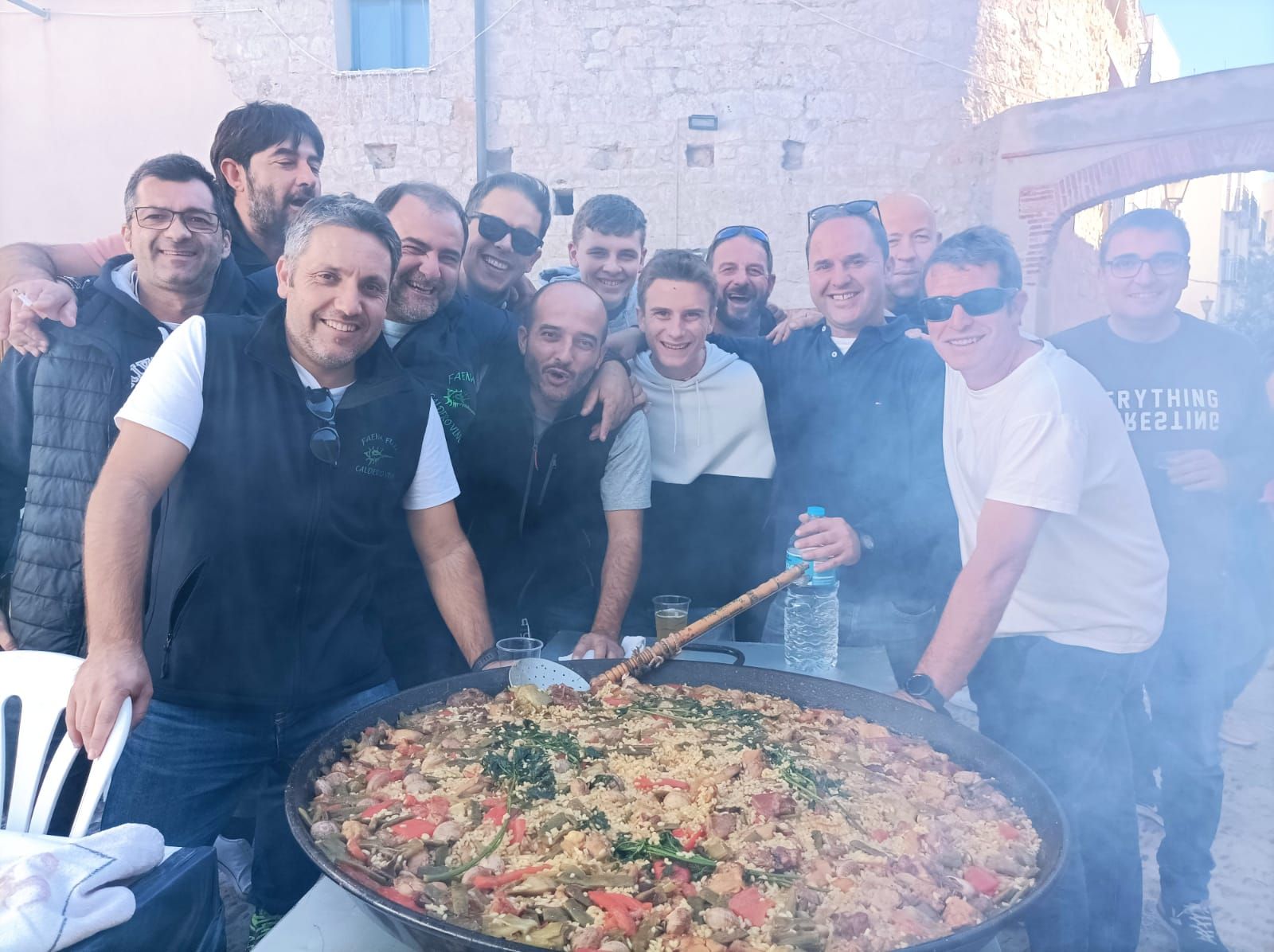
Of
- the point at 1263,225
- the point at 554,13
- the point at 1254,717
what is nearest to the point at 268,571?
the point at 1254,717

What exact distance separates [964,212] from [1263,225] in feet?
63.9

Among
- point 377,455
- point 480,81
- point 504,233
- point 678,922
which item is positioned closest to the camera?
point 678,922

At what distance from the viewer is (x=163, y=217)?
3076mm

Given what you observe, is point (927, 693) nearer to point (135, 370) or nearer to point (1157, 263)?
point (1157, 263)

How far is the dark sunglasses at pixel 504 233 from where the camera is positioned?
4.05 m

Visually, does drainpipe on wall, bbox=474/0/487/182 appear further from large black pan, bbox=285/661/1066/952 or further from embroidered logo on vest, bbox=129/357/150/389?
large black pan, bbox=285/661/1066/952

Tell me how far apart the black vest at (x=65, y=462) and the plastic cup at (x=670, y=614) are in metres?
1.92

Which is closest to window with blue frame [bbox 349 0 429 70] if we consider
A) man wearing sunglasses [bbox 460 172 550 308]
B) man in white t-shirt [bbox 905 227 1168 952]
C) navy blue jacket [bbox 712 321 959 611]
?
man wearing sunglasses [bbox 460 172 550 308]

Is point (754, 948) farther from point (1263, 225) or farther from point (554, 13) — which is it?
point (1263, 225)

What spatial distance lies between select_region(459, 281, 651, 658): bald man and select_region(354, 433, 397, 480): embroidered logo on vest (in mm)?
791

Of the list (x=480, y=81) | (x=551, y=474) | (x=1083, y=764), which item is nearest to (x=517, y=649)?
(x=551, y=474)

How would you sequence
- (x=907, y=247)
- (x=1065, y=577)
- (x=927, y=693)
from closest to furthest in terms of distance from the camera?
(x=927, y=693) → (x=1065, y=577) → (x=907, y=247)

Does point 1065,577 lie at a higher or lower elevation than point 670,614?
higher

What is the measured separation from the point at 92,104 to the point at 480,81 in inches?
189
